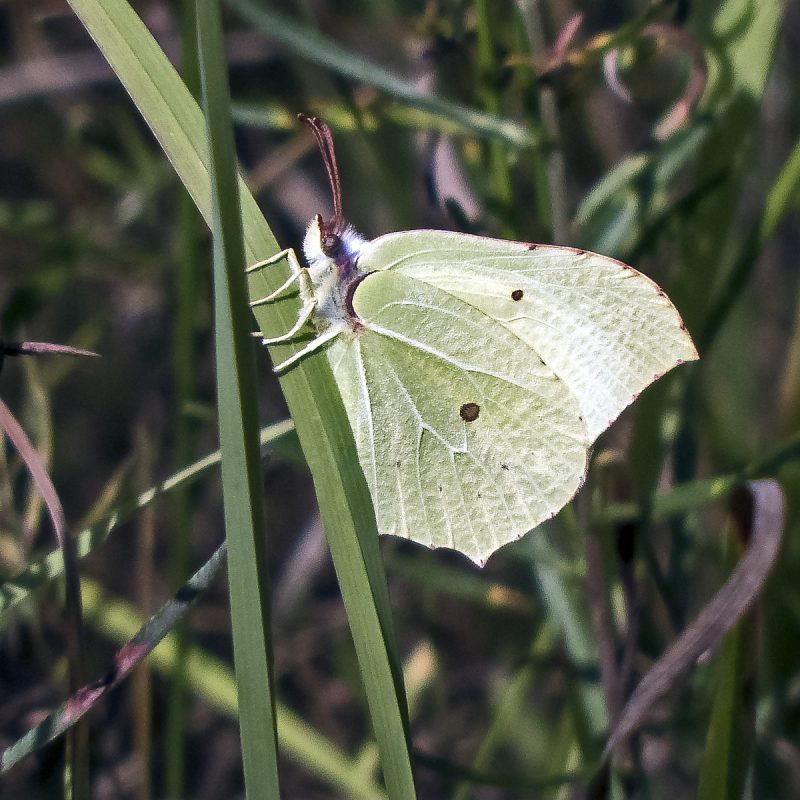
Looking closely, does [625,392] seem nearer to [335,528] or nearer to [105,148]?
[335,528]

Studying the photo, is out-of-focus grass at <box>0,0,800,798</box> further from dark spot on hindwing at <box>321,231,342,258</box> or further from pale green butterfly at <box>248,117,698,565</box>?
dark spot on hindwing at <box>321,231,342,258</box>

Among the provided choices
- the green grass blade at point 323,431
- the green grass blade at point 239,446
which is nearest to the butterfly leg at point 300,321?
the green grass blade at point 323,431

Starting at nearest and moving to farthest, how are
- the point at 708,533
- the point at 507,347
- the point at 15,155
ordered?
the point at 507,347 → the point at 708,533 → the point at 15,155

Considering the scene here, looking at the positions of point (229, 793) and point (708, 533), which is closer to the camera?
point (229, 793)

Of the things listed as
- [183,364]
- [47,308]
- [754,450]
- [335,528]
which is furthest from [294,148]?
[335,528]

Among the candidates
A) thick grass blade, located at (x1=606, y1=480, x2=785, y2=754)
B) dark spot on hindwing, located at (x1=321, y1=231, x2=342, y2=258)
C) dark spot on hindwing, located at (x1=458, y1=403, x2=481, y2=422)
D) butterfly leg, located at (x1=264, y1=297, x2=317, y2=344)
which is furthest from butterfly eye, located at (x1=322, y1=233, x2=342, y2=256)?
thick grass blade, located at (x1=606, y1=480, x2=785, y2=754)

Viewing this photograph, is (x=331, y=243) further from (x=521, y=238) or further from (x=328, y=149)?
(x=521, y=238)

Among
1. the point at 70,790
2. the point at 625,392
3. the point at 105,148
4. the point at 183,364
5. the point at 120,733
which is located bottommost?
the point at 120,733

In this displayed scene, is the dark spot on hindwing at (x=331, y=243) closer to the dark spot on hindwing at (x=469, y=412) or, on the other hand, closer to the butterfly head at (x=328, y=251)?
the butterfly head at (x=328, y=251)
